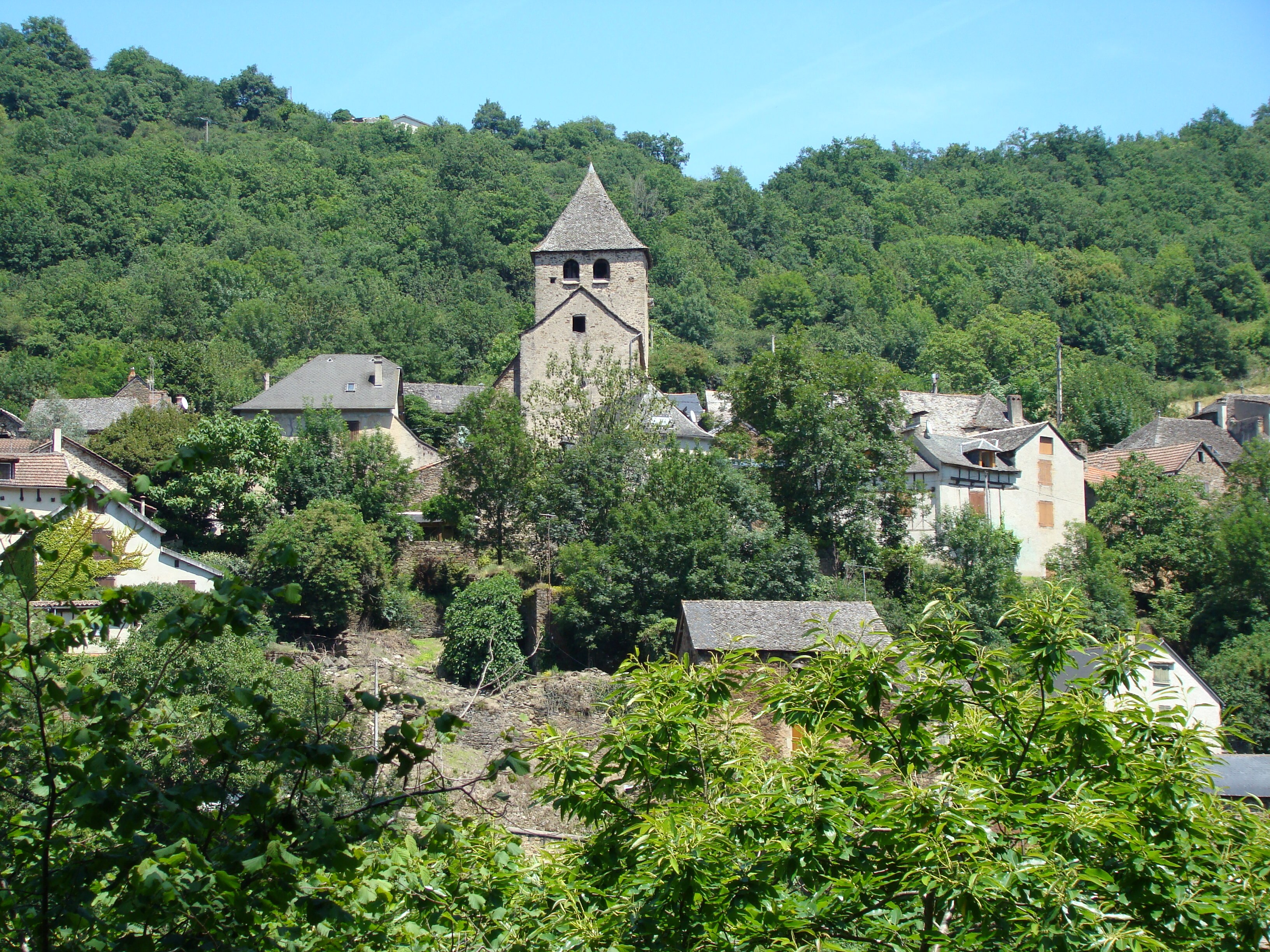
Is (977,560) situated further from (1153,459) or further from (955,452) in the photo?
(1153,459)

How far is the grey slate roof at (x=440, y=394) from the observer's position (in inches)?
2240

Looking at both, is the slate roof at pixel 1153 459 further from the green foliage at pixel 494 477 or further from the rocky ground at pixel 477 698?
the rocky ground at pixel 477 698

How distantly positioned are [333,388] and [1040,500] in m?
28.6

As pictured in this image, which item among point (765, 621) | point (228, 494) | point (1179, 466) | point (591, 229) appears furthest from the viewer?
point (1179, 466)

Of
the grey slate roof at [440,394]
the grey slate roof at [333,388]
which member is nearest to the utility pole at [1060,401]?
the grey slate roof at [440,394]

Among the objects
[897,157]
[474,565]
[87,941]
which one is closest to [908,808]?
[87,941]

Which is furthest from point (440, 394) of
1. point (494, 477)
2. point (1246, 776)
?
point (1246, 776)

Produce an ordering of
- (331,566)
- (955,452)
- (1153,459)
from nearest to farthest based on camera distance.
Answer: (331,566) → (955,452) → (1153,459)

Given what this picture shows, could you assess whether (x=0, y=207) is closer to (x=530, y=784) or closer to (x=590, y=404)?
(x=590, y=404)

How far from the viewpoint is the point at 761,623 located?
25.6 metres

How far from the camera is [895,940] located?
22.6 feet

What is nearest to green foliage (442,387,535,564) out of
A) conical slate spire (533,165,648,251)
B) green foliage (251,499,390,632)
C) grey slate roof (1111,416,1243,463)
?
green foliage (251,499,390,632)

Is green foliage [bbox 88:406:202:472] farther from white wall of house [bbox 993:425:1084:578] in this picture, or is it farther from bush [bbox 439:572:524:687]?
white wall of house [bbox 993:425:1084:578]

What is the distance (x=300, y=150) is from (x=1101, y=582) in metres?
94.2
